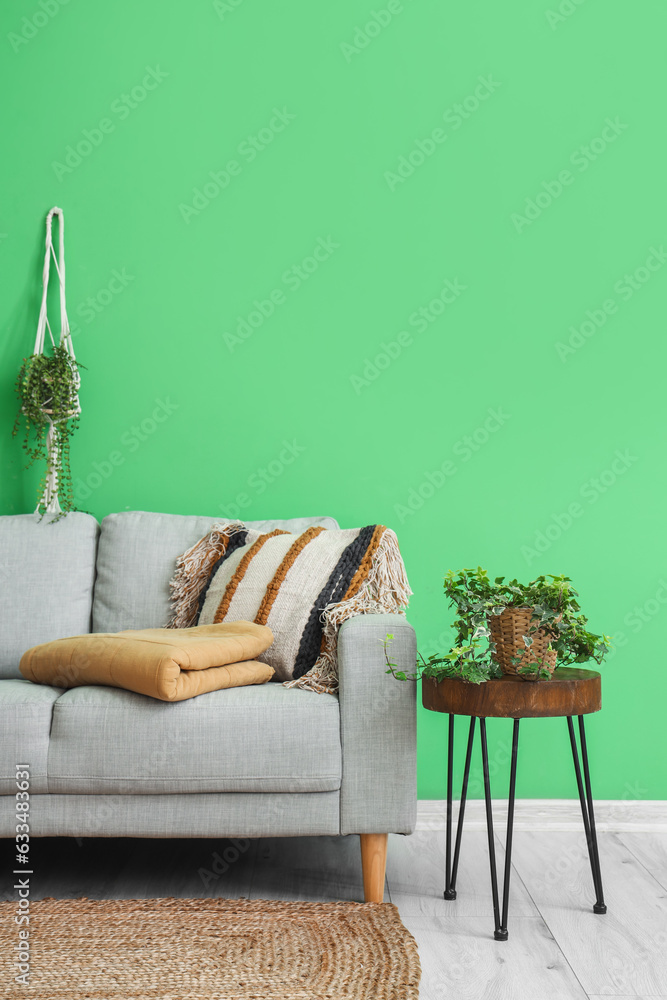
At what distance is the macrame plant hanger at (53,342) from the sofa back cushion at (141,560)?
232mm

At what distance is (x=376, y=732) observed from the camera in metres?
1.72

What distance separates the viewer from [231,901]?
170cm

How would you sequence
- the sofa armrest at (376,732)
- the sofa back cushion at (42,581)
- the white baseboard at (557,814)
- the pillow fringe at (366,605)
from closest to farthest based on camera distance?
the sofa armrest at (376,732) → the pillow fringe at (366,605) → the sofa back cushion at (42,581) → the white baseboard at (557,814)

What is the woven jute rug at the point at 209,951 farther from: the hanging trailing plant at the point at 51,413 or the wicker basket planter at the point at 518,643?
the hanging trailing plant at the point at 51,413

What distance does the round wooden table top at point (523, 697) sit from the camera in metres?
1.60

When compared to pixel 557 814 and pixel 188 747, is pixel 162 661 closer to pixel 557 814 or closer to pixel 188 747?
pixel 188 747

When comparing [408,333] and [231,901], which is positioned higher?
[408,333]

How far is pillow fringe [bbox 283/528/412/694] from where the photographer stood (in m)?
1.82

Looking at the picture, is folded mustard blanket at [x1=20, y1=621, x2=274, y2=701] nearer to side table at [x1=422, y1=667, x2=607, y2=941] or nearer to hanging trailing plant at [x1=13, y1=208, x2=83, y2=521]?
side table at [x1=422, y1=667, x2=607, y2=941]

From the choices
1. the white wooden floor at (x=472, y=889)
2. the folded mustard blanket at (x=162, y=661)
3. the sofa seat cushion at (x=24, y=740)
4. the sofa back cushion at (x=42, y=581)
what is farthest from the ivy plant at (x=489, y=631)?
the sofa back cushion at (x=42, y=581)

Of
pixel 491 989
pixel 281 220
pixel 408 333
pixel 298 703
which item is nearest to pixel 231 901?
pixel 298 703

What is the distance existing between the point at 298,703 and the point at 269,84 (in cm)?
196

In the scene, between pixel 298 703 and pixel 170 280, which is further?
pixel 170 280

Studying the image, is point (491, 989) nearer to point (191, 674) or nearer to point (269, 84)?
point (191, 674)
